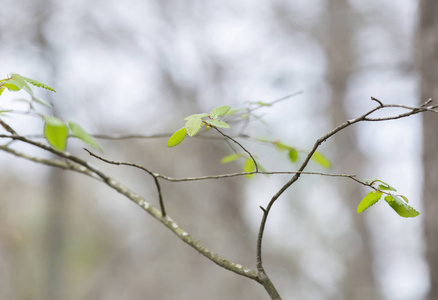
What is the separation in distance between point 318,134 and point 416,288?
4.41ft

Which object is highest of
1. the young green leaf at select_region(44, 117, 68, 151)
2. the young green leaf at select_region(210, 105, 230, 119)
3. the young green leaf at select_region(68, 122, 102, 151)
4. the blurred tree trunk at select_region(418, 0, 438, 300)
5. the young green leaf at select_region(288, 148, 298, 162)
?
the blurred tree trunk at select_region(418, 0, 438, 300)

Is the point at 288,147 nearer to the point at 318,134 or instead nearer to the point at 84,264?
the point at 318,134

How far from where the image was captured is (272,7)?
11.6ft

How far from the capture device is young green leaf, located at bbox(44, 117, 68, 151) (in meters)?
0.35

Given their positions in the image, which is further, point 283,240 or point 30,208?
point 30,208

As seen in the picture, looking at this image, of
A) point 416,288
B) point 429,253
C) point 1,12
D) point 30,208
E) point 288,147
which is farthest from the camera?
point 30,208

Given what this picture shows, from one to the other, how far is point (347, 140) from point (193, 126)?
3.04 meters

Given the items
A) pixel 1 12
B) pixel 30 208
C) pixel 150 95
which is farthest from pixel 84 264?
pixel 1 12

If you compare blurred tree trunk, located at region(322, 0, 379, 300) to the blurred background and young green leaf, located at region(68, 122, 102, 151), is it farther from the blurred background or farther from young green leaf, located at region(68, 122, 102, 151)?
young green leaf, located at region(68, 122, 102, 151)

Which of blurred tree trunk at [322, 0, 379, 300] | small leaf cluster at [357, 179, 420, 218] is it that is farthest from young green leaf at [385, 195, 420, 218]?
blurred tree trunk at [322, 0, 379, 300]

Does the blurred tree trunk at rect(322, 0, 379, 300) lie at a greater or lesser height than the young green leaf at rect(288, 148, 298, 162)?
greater

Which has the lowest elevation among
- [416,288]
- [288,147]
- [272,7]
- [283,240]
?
[288,147]

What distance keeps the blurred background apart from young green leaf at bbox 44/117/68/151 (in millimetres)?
2716

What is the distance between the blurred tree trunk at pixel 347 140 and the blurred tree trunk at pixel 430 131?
5.65ft
